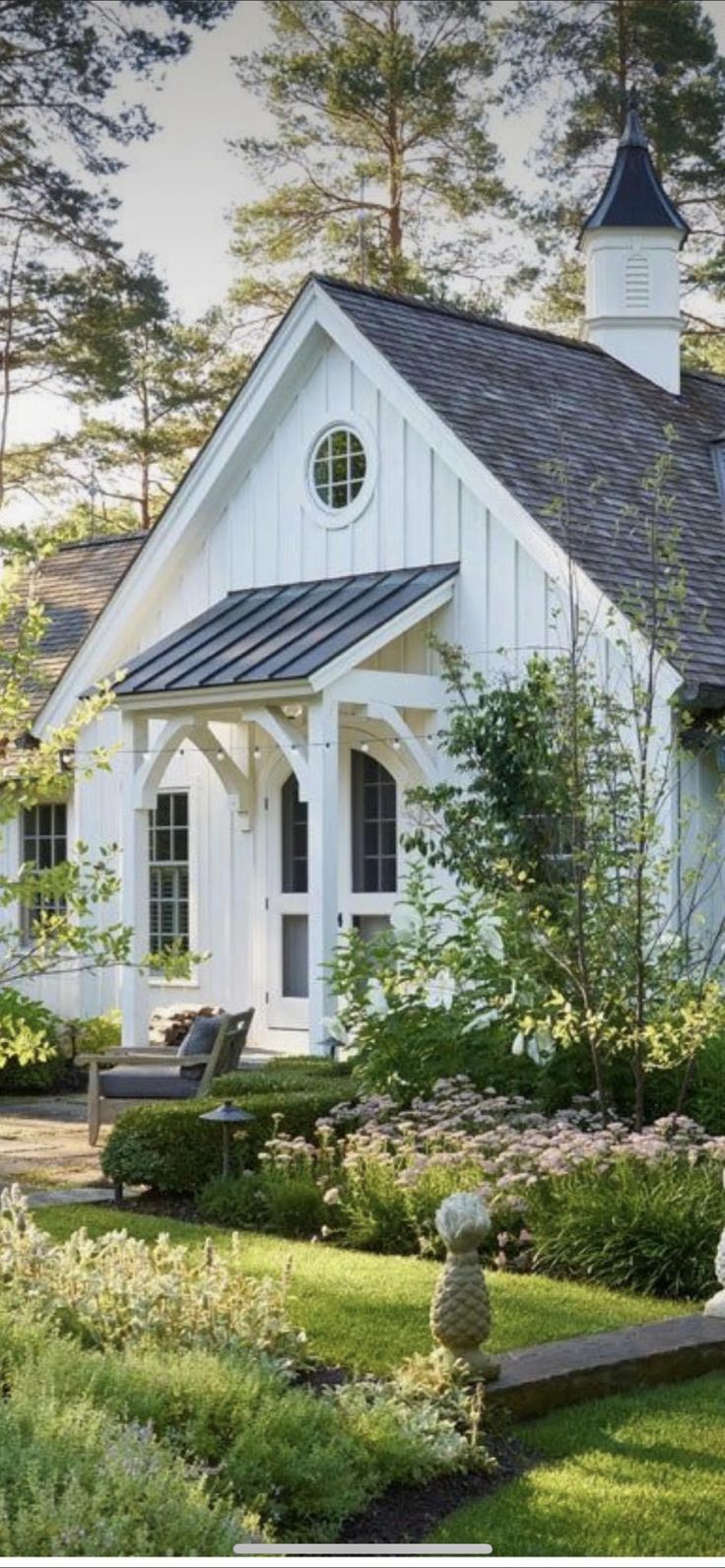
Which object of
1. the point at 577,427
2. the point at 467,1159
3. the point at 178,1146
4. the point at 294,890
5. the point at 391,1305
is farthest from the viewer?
the point at 294,890

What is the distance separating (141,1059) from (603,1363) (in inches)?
247

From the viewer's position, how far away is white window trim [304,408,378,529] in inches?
627

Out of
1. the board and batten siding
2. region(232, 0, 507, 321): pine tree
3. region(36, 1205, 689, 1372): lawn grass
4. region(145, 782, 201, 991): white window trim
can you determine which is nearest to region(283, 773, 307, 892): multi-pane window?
the board and batten siding

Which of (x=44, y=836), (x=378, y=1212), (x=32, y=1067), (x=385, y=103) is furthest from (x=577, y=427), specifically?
(x=385, y=103)

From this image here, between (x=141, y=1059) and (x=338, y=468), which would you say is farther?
(x=338, y=468)

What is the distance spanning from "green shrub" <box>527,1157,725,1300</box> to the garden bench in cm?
389

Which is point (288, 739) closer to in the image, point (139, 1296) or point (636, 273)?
point (636, 273)

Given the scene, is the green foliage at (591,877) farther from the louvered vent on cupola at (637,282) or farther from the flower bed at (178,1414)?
the louvered vent on cupola at (637,282)

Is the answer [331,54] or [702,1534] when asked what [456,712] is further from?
[702,1534]

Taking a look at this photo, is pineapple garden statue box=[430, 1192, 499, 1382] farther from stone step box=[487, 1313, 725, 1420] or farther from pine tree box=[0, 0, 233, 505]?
pine tree box=[0, 0, 233, 505]

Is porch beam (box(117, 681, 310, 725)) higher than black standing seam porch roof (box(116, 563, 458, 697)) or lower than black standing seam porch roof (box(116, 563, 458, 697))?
lower

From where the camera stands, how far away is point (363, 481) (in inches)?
631

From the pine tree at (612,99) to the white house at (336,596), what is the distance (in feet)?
3.19

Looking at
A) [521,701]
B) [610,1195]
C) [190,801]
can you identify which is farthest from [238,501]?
[610,1195]
